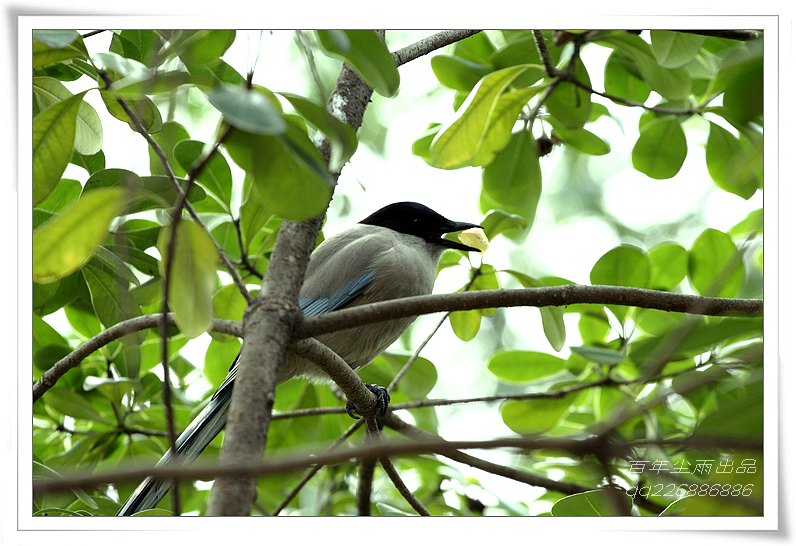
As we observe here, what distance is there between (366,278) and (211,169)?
0.72m

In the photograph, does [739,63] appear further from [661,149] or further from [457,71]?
[457,71]

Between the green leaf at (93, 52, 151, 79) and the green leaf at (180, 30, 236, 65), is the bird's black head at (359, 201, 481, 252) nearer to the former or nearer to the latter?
the green leaf at (180, 30, 236, 65)

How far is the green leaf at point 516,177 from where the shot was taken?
218 cm

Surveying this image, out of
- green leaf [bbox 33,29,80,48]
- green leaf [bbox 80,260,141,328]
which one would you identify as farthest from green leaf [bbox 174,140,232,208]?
green leaf [bbox 33,29,80,48]

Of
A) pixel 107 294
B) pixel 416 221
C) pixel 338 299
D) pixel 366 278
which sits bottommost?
pixel 107 294

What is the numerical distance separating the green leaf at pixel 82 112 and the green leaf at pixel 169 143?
12cm

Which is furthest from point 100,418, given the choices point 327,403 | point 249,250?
point 327,403

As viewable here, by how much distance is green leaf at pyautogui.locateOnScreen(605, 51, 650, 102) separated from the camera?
2.16m

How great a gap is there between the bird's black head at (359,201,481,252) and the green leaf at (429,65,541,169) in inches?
30.5

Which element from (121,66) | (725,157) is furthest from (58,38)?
(725,157)

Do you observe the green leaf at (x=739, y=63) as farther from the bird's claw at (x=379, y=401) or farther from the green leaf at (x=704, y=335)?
the bird's claw at (x=379, y=401)

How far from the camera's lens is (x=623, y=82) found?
2188 millimetres

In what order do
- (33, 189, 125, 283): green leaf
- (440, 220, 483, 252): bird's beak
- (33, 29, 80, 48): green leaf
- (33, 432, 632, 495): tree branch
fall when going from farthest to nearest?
(440, 220, 483, 252): bird's beak < (33, 29, 80, 48): green leaf < (33, 189, 125, 283): green leaf < (33, 432, 632, 495): tree branch
